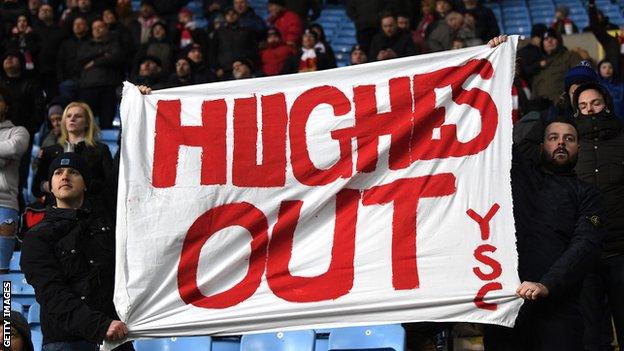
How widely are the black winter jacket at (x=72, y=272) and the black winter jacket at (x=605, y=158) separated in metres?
2.63

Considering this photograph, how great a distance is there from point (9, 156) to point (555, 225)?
3893mm

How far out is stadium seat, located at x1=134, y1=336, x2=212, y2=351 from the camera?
7.28 meters

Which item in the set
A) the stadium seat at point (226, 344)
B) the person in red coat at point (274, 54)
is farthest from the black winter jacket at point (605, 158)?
the person in red coat at point (274, 54)

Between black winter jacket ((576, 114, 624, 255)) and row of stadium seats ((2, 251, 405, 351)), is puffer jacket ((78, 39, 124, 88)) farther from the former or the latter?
black winter jacket ((576, 114, 624, 255))

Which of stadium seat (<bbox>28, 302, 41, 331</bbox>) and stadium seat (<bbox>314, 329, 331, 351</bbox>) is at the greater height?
stadium seat (<bbox>28, 302, 41, 331</bbox>)

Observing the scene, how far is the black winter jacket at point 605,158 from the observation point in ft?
23.2

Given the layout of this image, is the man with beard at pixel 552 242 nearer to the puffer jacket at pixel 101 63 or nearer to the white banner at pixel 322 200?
the white banner at pixel 322 200

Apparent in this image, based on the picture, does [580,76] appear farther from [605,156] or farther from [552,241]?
[552,241]

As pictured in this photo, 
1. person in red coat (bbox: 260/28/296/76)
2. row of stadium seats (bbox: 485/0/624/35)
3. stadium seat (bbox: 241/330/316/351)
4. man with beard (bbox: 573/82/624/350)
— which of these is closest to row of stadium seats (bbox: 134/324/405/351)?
stadium seat (bbox: 241/330/316/351)

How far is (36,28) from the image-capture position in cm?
1383

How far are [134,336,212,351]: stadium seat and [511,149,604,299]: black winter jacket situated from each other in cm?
201

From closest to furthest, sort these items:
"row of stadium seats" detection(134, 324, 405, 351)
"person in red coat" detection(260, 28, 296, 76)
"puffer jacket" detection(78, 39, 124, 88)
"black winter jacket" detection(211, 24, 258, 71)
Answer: "row of stadium seats" detection(134, 324, 405, 351) → "puffer jacket" detection(78, 39, 124, 88) → "black winter jacket" detection(211, 24, 258, 71) → "person in red coat" detection(260, 28, 296, 76)

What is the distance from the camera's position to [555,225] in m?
6.12

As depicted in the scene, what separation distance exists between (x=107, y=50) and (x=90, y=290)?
695cm
